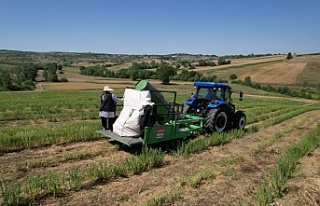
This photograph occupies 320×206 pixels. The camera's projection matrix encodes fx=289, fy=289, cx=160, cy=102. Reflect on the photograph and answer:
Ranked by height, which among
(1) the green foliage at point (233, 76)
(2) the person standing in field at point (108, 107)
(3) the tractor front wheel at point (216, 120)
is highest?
(2) the person standing in field at point (108, 107)

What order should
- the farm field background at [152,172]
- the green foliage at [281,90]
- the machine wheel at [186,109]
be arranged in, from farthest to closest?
the green foliage at [281,90] < the machine wheel at [186,109] < the farm field background at [152,172]

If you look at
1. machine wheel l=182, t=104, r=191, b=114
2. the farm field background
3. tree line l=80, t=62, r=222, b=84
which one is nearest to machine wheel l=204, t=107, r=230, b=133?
the farm field background

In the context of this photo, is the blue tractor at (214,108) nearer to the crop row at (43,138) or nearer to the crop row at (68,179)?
the crop row at (68,179)

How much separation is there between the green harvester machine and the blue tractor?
1.95ft

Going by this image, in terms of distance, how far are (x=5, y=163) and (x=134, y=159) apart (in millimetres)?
3014

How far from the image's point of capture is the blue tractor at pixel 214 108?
33.4 ft

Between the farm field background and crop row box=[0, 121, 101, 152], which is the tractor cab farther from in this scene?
crop row box=[0, 121, 101, 152]

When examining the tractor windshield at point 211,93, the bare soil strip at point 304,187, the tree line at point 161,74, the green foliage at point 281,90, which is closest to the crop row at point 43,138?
the tractor windshield at point 211,93

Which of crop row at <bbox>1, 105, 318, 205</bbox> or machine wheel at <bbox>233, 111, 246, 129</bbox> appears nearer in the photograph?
crop row at <bbox>1, 105, 318, 205</bbox>

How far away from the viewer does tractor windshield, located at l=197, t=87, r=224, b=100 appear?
10898 mm

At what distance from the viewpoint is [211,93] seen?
10984 millimetres

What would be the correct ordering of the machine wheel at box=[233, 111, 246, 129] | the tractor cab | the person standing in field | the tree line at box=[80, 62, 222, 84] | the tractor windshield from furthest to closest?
the tree line at box=[80, 62, 222, 84], the machine wheel at box=[233, 111, 246, 129], the tractor windshield, the tractor cab, the person standing in field

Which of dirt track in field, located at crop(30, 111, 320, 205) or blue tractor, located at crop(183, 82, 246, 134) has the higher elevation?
blue tractor, located at crop(183, 82, 246, 134)

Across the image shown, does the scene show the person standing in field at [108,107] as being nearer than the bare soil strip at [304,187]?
No
